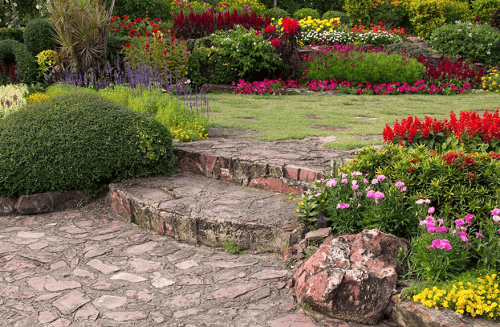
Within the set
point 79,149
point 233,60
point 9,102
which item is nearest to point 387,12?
point 233,60

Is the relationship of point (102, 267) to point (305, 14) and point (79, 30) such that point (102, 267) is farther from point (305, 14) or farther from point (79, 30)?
point (305, 14)

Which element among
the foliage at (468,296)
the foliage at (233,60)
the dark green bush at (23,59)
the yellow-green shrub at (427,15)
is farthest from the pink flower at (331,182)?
the yellow-green shrub at (427,15)

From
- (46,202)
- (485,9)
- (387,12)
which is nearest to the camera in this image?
(46,202)

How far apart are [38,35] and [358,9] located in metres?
13.1

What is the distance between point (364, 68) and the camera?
36.2ft

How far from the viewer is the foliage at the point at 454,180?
3.29 metres

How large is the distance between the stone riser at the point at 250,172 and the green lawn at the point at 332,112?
3.31 feet

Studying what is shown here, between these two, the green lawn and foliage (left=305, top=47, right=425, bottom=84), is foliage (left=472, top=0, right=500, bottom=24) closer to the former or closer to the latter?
foliage (left=305, top=47, right=425, bottom=84)

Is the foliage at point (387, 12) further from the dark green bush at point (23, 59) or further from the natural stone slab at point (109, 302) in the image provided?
the natural stone slab at point (109, 302)

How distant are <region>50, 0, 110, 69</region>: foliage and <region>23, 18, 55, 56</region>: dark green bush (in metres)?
0.59

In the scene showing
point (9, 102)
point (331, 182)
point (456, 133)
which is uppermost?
point (9, 102)

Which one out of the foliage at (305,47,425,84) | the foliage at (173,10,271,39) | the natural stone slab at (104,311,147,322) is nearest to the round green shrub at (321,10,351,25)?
the foliage at (173,10,271,39)

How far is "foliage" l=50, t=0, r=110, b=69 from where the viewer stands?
9.82 metres

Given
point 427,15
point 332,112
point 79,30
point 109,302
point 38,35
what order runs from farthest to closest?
point 427,15
point 38,35
point 79,30
point 332,112
point 109,302
